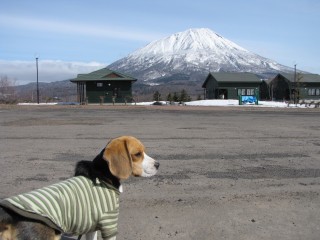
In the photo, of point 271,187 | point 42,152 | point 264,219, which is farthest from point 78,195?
point 42,152

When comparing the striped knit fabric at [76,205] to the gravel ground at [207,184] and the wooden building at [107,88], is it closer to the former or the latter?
the gravel ground at [207,184]

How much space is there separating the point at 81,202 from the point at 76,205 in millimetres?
57

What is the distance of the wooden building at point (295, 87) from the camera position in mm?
74925

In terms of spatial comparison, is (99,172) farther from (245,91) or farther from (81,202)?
(245,91)

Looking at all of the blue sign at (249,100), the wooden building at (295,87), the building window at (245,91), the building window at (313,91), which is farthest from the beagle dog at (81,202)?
the building window at (313,91)

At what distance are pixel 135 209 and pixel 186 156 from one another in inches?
175

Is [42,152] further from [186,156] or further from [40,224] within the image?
[40,224]

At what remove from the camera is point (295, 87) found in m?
73.2

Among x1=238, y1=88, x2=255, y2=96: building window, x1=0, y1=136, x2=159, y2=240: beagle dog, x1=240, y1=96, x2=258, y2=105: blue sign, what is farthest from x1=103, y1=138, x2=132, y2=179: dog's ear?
x1=238, y1=88, x2=255, y2=96: building window

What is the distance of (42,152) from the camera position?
1105 centimetres

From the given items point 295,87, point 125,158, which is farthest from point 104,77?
point 125,158

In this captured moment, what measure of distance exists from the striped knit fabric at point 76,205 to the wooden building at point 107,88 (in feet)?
179

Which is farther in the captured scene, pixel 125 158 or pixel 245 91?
pixel 245 91

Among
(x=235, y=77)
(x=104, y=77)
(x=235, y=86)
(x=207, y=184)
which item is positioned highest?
(x=235, y=77)
